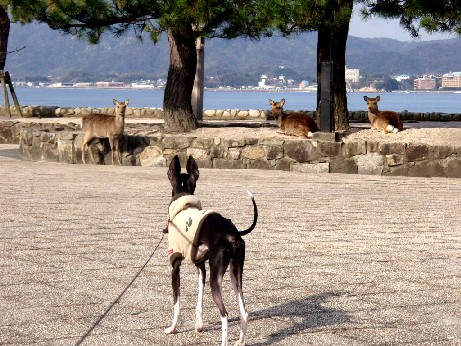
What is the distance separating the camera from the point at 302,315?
6375 millimetres

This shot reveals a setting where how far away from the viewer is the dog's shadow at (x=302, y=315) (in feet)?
19.6

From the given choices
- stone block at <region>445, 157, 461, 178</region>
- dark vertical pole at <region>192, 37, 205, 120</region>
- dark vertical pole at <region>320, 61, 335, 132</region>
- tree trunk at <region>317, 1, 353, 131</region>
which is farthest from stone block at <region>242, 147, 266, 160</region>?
dark vertical pole at <region>192, 37, 205, 120</region>

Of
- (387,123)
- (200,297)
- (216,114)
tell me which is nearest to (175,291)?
(200,297)

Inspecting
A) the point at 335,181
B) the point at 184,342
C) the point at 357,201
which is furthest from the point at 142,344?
the point at 335,181

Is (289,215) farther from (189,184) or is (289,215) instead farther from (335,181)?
(189,184)

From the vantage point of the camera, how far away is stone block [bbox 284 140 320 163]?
16.9 m

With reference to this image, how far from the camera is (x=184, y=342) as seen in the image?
225 inches

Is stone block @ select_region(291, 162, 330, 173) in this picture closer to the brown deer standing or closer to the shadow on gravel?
the brown deer standing

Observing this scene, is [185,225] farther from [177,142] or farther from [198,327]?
[177,142]

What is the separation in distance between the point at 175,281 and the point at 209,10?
1185cm

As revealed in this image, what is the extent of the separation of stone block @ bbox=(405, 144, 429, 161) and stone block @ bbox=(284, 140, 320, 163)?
5.07 ft

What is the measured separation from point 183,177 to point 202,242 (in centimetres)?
50

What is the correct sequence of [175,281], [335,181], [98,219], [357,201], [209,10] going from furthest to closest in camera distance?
[209,10] → [335,181] → [357,201] → [98,219] → [175,281]

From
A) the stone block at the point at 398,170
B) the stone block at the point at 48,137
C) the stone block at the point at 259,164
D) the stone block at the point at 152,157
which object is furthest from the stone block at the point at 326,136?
the stone block at the point at 48,137
